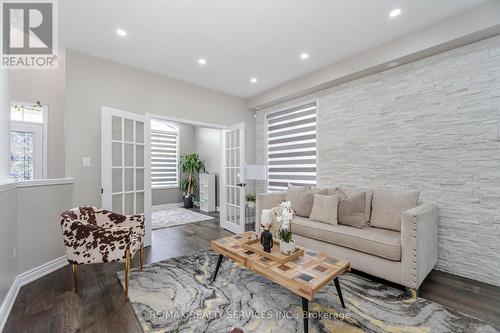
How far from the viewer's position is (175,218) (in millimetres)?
5355

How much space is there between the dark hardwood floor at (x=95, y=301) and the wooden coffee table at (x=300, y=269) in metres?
0.97

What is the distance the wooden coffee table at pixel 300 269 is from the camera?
1.56m

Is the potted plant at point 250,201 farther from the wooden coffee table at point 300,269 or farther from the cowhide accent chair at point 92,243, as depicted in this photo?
the cowhide accent chair at point 92,243

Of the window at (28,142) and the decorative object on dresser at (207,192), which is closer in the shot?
the window at (28,142)

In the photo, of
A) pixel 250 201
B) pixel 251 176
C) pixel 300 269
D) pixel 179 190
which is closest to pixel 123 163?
pixel 251 176

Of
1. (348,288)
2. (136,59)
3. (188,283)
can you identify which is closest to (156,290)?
(188,283)

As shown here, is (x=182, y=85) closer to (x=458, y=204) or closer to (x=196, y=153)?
(x=196, y=153)

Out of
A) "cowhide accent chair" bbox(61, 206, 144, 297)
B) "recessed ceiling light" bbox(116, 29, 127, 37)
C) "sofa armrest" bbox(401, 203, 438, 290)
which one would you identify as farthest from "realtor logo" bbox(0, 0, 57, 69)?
"sofa armrest" bbox(401, 203, 438, 290)

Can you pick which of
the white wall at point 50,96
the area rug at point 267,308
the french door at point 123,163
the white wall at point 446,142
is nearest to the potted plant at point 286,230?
the area rug at point 267,308

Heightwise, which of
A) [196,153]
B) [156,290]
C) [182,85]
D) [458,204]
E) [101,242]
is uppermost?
[182,85]

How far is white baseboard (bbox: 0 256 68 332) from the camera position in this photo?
1780 millimetres

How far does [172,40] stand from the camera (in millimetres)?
2762

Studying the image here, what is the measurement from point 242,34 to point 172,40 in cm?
91

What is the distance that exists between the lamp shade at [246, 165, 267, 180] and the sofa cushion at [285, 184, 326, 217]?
2.31ft
